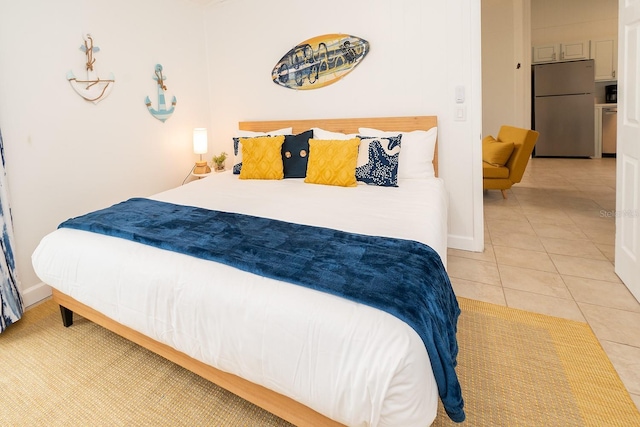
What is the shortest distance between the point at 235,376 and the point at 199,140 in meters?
3.00

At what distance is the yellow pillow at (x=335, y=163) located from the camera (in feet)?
9.16

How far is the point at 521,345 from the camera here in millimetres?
1905

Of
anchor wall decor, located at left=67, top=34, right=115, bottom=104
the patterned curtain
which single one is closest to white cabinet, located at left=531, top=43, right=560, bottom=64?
anchor wall decor, located at left=67, top=34, right=115, bottom=104

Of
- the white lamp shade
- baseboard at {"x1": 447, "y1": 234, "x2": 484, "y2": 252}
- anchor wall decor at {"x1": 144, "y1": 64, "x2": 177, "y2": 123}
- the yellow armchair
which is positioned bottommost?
baseboard at {"x1": 447, "y1": 234, "x2": 484, "y2": 252}

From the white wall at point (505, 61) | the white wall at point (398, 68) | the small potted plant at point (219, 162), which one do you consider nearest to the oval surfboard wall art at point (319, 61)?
the white wall at point (398, 68)

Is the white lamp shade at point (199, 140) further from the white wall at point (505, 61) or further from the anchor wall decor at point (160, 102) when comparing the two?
the white wall at point (505, 61)

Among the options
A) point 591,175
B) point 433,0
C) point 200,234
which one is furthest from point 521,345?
point 591,175

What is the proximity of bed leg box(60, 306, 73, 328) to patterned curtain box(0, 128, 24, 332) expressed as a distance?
313 millimetres

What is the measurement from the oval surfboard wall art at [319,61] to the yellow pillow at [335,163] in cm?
85

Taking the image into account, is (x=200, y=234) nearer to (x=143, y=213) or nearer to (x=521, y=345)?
(x=143, y=213)

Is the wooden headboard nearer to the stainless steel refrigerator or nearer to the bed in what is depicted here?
the bed

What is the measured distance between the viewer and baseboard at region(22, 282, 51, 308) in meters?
2.61

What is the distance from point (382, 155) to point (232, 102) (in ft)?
6.98

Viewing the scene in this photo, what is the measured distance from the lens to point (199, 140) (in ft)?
12.9
